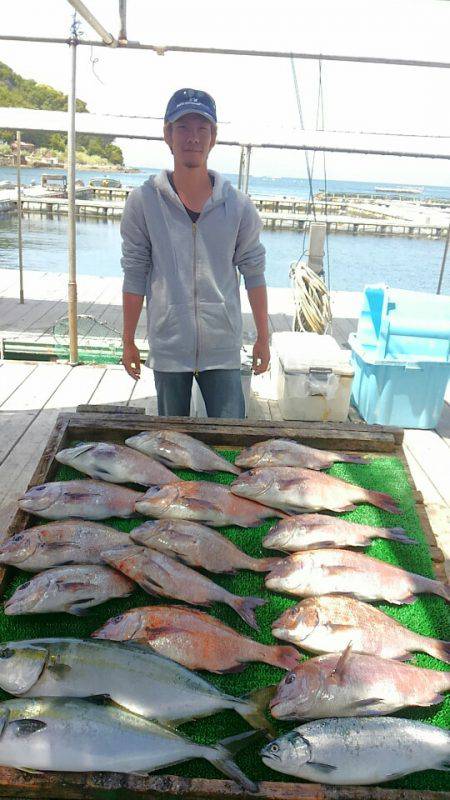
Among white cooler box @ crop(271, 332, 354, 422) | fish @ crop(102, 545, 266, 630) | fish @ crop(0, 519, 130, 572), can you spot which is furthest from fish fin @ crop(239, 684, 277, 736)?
white cooler box @ crop(271, 332, 354, 422)

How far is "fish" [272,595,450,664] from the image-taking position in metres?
1.44

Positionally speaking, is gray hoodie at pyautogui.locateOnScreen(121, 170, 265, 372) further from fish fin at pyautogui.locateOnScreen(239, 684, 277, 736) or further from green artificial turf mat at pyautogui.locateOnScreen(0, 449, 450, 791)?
fish fin at pyautogui.locateOnScreen(239, 684, 277, 736)

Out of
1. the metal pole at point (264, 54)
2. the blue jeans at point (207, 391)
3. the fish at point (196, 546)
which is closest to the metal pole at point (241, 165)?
the metal pole at point (264, 54)

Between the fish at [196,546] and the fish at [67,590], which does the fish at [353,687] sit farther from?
the fish at [67,590]

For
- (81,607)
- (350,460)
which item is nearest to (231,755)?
(81,607)

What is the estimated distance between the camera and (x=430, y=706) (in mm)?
1347

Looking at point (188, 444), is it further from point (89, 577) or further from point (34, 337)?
point (34, 337)

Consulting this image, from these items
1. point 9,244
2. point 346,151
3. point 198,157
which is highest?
point 346,151

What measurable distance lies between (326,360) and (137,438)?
2401mm

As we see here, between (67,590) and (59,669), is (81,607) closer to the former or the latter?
(67,590)

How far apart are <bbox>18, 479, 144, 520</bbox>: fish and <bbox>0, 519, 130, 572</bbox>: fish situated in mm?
85

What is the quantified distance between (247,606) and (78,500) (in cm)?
66

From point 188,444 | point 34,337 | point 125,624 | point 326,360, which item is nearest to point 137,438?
A: point 188,444

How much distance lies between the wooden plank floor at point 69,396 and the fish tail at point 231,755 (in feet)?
5.77
